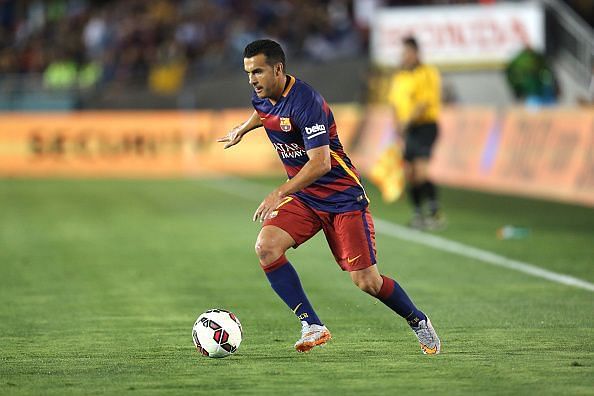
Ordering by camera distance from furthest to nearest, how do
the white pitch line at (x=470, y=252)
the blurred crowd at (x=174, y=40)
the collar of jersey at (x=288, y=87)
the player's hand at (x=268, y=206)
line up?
the blurred crowd at (x=174, y=40) → the white pitch line at (x=470, y=252) → the collar of jersey at (x=288, y=87) → the player's hand at (x=268, y=206)

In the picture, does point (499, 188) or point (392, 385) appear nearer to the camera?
point (392, 385)

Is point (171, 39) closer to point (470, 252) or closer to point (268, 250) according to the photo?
point (470, 252)

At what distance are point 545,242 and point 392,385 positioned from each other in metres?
Answer: 8.26

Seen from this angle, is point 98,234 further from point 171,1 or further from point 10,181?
point 171,1

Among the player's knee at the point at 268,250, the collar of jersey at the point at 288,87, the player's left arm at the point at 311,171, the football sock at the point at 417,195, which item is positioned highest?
the collar of jersey at the point at 288,87

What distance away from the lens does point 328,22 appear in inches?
A: 1430

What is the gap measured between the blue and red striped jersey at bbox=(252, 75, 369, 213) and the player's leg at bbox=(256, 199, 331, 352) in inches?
4.5

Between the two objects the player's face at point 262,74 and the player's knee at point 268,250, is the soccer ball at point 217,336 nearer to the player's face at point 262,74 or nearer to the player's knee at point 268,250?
the player's knee at point 268,250

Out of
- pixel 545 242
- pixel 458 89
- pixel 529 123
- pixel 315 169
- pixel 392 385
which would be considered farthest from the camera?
pixel 458 89

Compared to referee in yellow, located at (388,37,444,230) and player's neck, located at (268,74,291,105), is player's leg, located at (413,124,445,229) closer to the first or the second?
referee in yellow, located at (388,37,444,230)

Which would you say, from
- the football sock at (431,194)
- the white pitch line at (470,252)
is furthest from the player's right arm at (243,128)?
the football sock at (431,194)

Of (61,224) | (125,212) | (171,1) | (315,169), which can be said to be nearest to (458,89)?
(171,1)

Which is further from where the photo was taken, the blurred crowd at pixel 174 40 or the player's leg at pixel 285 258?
the blurred crowd at pixel 174 40

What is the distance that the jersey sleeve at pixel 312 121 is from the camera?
7719 millimetres
